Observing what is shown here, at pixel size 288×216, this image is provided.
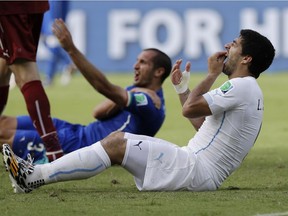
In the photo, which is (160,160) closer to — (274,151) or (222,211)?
(222,211)

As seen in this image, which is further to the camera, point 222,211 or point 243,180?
point 243,180

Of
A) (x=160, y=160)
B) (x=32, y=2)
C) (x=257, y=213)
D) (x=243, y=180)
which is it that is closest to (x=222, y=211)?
(x=257, y=213)

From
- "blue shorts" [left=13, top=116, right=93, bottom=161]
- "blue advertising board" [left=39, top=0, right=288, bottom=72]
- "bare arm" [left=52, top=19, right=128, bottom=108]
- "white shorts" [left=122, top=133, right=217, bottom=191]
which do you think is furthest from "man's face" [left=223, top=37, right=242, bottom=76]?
"blue advertising board" [left=39, top=0, right=288, bottom=72]

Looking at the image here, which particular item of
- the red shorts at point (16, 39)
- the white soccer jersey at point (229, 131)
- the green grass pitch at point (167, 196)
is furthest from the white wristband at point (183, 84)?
the red shorts at point (16, 39)

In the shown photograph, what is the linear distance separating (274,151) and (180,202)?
381 cm

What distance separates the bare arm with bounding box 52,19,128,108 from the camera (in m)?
7.55

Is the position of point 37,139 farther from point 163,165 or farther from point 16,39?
Answer: point 163,165

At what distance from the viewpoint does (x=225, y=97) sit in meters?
6.37

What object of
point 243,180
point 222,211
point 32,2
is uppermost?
point 32,2

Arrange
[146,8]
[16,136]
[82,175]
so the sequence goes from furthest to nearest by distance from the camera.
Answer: [146,8], [16,136], [82,175]

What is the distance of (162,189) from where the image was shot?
6418 millimetres

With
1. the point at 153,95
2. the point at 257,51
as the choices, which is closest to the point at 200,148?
the point at 257,51

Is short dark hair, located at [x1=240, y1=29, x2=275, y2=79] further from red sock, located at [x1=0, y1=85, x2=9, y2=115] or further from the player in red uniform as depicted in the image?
red sock, located at [x1=0, y1=85, x2=9, y2=115]

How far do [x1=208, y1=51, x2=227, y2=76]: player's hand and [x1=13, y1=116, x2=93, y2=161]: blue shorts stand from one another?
2088 millimetres
